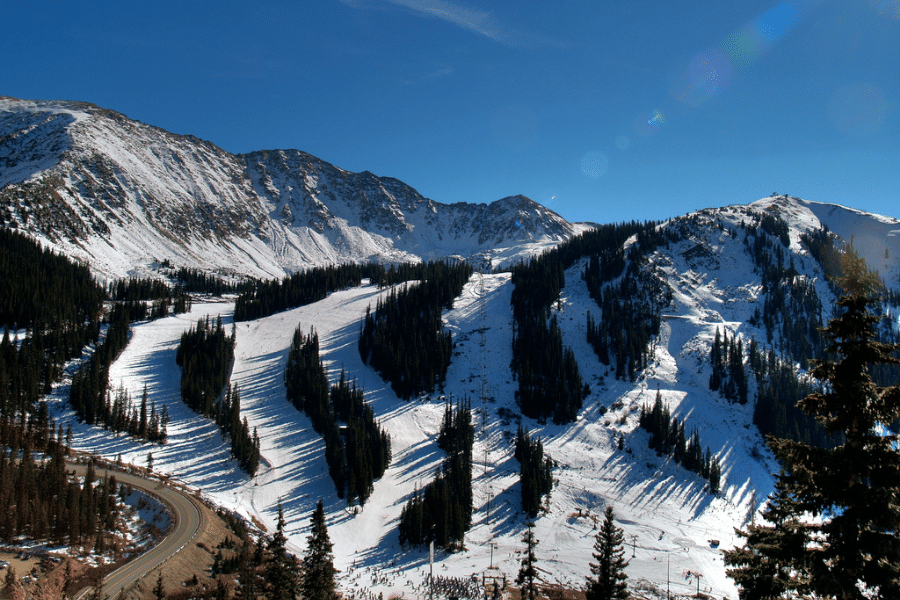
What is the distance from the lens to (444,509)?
80562mm

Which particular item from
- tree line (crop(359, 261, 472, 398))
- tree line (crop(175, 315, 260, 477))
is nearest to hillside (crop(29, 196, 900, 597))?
tree line (crop(175, 315, 260, 477))

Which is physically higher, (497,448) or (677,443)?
(677,443)

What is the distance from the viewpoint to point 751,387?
459 feet

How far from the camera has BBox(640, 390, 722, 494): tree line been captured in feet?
353

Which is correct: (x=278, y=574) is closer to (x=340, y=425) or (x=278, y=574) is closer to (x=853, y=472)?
(x=853, y=472)

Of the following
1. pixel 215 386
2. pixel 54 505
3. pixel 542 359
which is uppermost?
pixel 542 359

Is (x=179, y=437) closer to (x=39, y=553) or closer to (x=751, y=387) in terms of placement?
(x=39, y=553)

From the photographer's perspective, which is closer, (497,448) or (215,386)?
(497,448)

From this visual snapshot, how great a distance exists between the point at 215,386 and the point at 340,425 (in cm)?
3627

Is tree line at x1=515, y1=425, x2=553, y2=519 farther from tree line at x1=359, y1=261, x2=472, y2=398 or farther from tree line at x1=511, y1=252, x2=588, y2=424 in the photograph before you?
tree line at x1=359, y1=261, x2=472, y2=398

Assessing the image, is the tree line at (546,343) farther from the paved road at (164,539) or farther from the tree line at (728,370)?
the paved road at (164,539)

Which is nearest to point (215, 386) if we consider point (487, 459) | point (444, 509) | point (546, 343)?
point (487, 459)

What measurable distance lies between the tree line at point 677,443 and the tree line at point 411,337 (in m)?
57.3

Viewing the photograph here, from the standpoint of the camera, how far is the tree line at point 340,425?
93.1 metres
